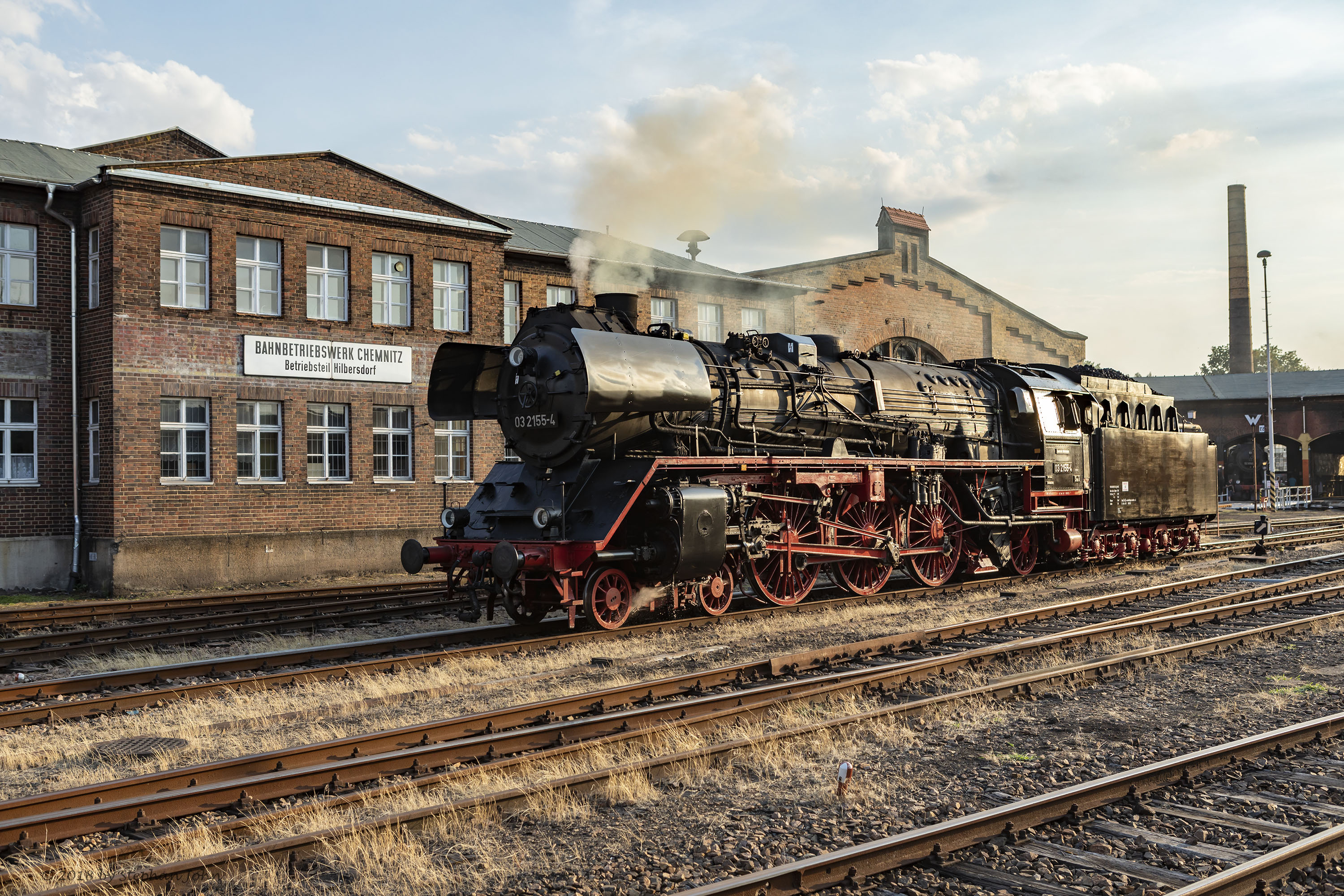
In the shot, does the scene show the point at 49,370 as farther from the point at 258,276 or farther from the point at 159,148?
the point at 159,148

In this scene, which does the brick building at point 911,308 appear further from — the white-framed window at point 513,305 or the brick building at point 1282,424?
the brick building at point 1282,424

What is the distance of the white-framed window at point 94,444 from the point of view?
1753 cm

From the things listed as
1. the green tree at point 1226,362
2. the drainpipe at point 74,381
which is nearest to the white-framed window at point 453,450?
the drainpipe at point 74,381

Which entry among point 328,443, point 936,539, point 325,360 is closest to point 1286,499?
point 936,539

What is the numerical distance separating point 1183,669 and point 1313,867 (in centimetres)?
499

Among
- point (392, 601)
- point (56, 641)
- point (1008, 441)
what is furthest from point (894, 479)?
point (56, 641)

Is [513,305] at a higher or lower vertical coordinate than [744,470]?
higher

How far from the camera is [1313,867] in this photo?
15.4 ft

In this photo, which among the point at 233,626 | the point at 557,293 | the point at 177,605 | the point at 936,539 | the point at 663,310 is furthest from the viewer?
the point at 663,310

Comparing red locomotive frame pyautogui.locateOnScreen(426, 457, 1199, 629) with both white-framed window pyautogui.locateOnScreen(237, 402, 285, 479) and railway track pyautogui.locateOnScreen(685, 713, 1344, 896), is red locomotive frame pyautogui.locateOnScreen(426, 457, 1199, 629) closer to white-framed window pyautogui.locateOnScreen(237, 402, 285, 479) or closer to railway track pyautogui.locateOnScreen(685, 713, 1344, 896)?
railway track pyautogui.locateOnScreen(685, 713, 1344, 896)

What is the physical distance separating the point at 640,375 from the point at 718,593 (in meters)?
3.00

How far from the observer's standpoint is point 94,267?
17844mm

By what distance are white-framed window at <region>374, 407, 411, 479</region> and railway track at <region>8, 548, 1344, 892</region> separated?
41.9ft

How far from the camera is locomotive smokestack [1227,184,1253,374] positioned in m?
53.9
